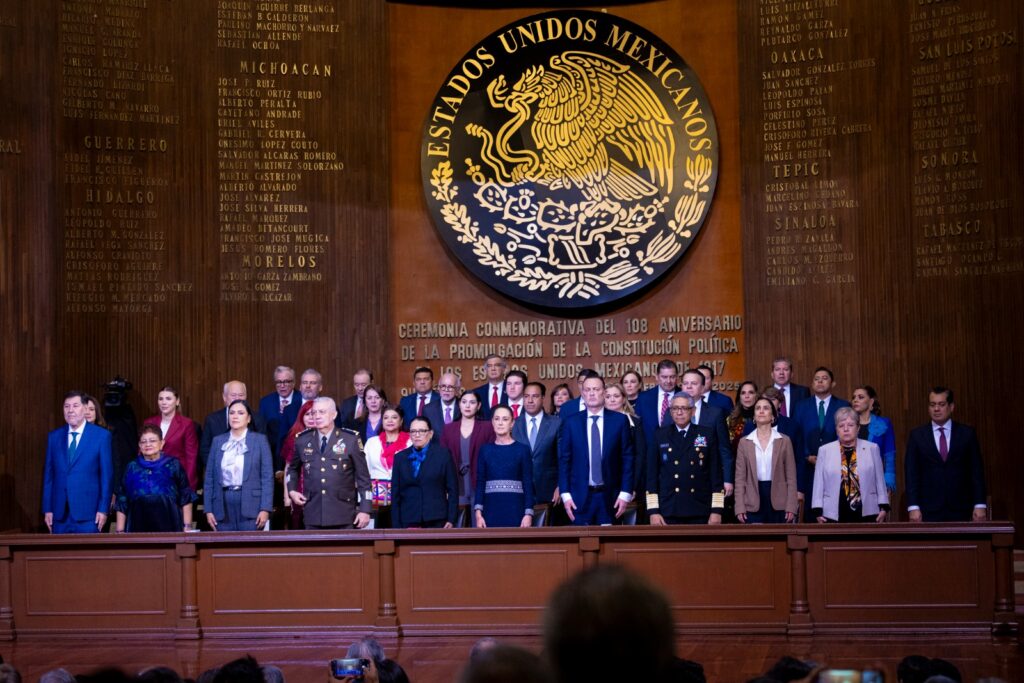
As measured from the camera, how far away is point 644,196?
36.1 feet

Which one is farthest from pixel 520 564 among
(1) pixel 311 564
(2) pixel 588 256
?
(2) pixel 588 256

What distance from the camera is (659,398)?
942cm

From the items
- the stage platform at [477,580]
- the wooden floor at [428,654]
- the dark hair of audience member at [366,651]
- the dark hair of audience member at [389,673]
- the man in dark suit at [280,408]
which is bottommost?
the wooden floor at [428,654]

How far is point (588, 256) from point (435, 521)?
12.1 feet

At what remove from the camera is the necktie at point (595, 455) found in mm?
8188

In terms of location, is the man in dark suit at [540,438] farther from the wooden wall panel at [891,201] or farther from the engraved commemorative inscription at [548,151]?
the wooden wall panel at [891,201]

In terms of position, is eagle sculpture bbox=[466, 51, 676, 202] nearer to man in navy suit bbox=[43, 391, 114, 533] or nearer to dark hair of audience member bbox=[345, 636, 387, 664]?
man in navy suit bbox=[43, 391, 114, 533]

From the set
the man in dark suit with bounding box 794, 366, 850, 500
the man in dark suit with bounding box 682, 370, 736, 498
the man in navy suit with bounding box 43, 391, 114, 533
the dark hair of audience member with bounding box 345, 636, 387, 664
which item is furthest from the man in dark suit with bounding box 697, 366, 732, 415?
the dark hair of audience member with bounding box 345, 636, 387, 664

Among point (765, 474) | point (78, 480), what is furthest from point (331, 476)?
point (765, 474)

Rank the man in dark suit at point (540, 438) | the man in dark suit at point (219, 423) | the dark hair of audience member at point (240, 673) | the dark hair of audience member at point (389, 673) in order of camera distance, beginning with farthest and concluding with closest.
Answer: the man in dark suit at point (219, 423)
the man in dark suit at point (540, 438)
the dark hair of audience member at point (389, 673)
the dark hair of audience member at point (240, 673)

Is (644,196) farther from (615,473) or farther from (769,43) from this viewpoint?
(615,473)

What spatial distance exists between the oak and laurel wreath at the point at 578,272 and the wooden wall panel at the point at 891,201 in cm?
46

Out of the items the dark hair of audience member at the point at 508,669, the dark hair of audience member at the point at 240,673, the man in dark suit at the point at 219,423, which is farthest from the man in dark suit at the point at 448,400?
the dark hair of audience member at the point at 508,669

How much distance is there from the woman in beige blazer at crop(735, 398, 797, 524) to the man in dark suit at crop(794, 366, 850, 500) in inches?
29.7
